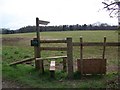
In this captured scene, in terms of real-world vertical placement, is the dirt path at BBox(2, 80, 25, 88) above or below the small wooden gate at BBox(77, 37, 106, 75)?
below

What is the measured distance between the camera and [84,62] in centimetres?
1104

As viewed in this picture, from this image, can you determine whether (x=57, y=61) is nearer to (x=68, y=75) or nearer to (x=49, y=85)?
(x=68, y=75)

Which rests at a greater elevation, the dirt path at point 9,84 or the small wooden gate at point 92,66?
the small wooden gate at point 92,66

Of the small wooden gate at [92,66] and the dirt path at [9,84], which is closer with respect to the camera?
the dirt path at [9,84]

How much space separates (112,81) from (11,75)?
10.7 ft

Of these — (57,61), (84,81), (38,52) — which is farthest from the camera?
(57,61)

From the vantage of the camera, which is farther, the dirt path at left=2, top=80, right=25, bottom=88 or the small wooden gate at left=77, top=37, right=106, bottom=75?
the small wooden gate at left=77, top=37, right=106, bottom=75

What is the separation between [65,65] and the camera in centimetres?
1223

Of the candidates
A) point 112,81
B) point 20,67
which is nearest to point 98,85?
point 112,81

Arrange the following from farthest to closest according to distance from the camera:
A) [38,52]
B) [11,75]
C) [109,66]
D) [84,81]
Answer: [109,66] → [38,52] → [11,75] → [84,81]

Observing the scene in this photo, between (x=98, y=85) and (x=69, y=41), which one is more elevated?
(x=69, y=41)

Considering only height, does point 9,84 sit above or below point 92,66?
below

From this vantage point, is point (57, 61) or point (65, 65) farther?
point (57, 61)

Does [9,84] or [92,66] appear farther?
[92,66]
